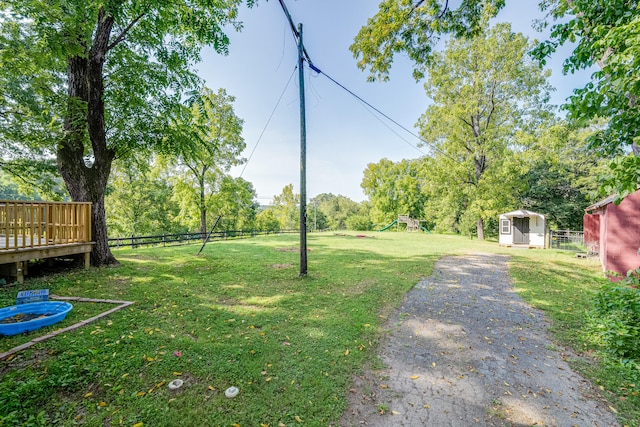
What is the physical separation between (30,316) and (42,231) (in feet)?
10.3

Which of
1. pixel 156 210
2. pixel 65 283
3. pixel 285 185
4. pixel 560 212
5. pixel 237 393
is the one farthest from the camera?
pixel 285 185

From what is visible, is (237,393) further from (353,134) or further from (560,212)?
(560,212)

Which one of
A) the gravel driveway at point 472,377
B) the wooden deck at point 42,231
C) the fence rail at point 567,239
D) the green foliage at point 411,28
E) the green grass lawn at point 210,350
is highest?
the green foliage at point 411,28

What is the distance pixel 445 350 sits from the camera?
3432 mm

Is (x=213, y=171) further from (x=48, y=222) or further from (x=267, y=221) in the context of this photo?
(x=267, y=221)

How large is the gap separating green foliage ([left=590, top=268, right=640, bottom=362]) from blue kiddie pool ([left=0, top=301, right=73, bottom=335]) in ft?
24.2

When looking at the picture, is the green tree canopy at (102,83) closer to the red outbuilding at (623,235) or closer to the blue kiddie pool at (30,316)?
the blue kiddie pool at (30,316)

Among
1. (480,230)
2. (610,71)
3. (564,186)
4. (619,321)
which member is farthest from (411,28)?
(564,186)

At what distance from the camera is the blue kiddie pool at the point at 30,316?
126 inches

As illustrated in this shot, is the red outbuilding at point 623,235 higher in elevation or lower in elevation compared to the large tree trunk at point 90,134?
lower

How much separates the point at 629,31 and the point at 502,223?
56.9 ft

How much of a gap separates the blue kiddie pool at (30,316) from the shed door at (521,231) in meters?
20.7

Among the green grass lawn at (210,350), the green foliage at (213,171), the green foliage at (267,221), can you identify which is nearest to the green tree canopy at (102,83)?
the green grass lawn at (210,350)

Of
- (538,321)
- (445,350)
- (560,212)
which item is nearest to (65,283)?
(445,350)
